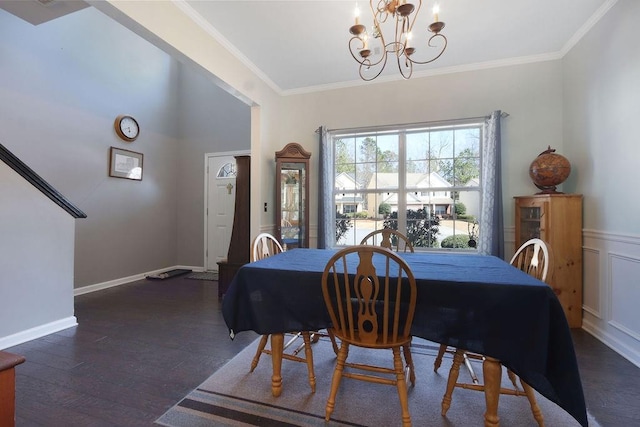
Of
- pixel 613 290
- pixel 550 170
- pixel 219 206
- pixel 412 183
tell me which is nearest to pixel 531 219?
pixel 550 170

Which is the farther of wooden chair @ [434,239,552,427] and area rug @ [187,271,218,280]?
area rug @ [187,271,218,280]

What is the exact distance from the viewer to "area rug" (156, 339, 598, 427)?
1.51m

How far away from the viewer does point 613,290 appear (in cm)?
233

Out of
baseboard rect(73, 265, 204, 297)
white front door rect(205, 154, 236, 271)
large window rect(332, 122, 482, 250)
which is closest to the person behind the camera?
large window rect(332, 122, 482, 250)

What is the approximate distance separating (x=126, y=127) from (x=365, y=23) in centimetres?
370

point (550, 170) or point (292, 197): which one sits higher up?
point (550, 170)

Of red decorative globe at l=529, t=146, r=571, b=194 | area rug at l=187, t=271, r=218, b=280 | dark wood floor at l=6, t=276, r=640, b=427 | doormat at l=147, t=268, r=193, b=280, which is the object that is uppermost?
red decorative globe at l=529, t=146, r=571, b=194

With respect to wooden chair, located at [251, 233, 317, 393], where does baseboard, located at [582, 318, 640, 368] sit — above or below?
below

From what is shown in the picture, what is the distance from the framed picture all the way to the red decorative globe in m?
5.27

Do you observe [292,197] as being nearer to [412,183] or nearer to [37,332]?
[412,183]

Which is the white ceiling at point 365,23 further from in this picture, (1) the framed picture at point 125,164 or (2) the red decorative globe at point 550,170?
(1) the framed picture at point 125,164

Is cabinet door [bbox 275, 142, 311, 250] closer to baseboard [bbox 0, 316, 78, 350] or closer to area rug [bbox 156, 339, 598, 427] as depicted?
area rug [bbox 156, 339, 598, 427]

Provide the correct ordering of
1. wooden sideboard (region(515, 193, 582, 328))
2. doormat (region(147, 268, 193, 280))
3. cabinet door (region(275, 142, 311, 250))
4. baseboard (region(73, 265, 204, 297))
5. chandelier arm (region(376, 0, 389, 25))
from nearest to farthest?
1. chandelier arm (region(376, 0, 389, 25))
2. wooden sideboard (region(515, 193, 582, 328))
3. cabinet door (region(275, 142, 311, 250))
4. baseboard (region(73, 265, 204, 297))
5. doormat (region(147, 268, 193, 280))

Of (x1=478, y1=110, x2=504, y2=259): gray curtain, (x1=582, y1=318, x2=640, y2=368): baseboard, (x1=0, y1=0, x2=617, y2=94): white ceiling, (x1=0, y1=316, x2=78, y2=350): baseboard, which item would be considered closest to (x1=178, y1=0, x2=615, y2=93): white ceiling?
(x1=0, y1=0, x2=617, y2=94): white ceiling
